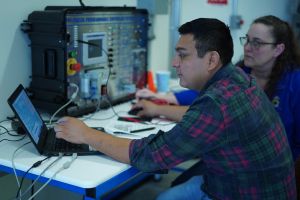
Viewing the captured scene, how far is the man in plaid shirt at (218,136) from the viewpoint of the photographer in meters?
1.25

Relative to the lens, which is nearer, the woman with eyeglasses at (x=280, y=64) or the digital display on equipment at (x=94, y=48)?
the woman with eyeglasses at (x=280, y=64)

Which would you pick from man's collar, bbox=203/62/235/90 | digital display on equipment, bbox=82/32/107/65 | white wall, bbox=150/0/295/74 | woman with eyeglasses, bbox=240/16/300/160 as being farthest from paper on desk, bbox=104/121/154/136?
white wall, bbox=150/0/295/74

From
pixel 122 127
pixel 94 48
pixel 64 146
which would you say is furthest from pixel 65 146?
pixel 94 48

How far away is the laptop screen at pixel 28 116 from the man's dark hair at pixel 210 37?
679 millimetres

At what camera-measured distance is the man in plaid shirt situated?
4.10ft

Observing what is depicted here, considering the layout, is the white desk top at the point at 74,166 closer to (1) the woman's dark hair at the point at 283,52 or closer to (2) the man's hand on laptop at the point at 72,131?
(2) the man's hand on laptop at the point at 72,131

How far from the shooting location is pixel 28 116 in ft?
5.14

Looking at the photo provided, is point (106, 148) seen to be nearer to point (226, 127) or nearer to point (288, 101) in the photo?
point (226, 127)

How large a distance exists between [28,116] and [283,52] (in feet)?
4.11

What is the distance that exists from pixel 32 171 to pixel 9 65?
82 cm

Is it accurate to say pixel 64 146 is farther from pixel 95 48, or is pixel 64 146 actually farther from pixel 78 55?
pixel 95 48

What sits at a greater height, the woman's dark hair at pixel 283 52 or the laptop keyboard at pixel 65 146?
the woman's dark hair at pixel 283 52

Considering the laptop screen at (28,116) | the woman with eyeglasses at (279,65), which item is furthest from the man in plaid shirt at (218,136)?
the woman with eyeglasses at (279,65)

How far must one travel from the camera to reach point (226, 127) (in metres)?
1.25
